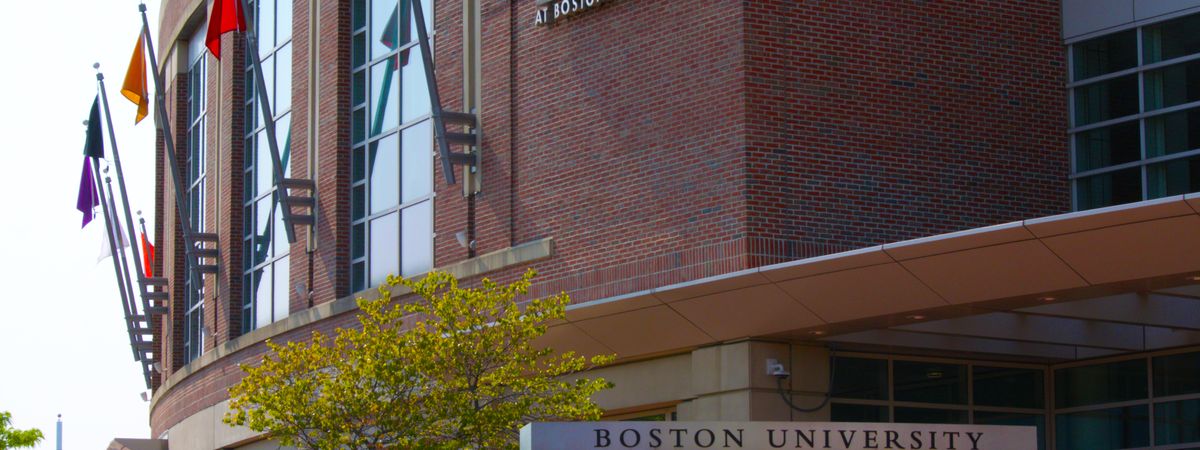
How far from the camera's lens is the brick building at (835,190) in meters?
24.4

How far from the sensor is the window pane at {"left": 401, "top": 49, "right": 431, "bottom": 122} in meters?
32.7

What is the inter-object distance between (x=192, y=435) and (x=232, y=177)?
231 inches

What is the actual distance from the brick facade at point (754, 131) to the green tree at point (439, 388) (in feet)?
9.97

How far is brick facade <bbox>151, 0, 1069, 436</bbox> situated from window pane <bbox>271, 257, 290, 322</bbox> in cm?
873

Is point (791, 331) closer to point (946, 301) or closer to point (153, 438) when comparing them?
point (946, 301)

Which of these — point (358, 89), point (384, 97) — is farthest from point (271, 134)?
point (384, 97)

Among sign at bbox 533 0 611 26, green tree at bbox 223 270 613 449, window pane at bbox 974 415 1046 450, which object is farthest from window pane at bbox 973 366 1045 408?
sign at bbox 533 0 611 26

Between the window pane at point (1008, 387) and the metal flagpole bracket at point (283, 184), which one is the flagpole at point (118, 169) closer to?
the metal flagpole bracket at point (283, 184)

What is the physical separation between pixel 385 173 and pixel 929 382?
11846 millimetres

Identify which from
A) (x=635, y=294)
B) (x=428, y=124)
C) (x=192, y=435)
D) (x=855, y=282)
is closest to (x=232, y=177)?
(x=192, y=435)

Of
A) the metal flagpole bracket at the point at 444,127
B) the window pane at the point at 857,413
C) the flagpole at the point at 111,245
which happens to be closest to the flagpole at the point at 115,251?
the flagpole at the point at 111,245

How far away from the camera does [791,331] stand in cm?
2416

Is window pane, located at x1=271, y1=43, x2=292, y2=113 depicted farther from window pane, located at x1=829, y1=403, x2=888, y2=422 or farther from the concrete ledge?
window pane, located at x1=829, y1=403, x2=888, y2=422

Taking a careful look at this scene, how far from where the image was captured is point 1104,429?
86.0 ft
